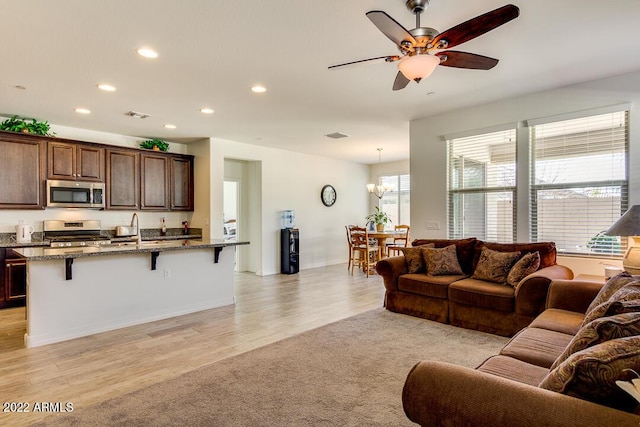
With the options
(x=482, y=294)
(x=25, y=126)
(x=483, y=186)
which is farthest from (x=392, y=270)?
(x=25, y=126)

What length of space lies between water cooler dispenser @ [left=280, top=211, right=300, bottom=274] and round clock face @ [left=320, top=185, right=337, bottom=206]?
133 cm

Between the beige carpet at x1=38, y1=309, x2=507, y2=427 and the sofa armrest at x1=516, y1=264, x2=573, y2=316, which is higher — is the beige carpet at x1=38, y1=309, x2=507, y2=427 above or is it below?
below

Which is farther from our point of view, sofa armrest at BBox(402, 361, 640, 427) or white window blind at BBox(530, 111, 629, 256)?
white window blind at BBox(530, 111, 629, 256)

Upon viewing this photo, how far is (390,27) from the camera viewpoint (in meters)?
2.19

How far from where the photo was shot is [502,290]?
11.9 feet

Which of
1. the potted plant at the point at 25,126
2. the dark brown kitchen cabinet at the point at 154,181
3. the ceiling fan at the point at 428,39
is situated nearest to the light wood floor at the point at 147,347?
the dark brown kitchen cabinet at the point at 154,181

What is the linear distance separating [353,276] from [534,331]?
16.2 feet

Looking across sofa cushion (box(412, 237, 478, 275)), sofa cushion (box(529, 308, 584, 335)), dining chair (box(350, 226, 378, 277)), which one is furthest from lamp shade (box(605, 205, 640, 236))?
dining chair (box(350, 226, 378, 277))

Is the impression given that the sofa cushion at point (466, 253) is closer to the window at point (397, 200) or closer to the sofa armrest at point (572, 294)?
the sofa armrest at point (572, 294)

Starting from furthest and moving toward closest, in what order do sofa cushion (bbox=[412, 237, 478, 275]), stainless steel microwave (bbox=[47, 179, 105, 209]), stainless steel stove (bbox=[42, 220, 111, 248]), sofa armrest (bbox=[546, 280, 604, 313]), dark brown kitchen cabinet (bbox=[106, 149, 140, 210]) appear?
dark brown kitchen cabinet (bbox=[106, 149, 140, 210]), stainless steel stove (bbox=[42, 220, 111, 248]), stainless steel microwave (bbox=[47, 179, 105, 209]), sofa cushion (bbox=[412, 237, 478, 275]), sofa armrest (bbox=[546, 280, 604, 313])

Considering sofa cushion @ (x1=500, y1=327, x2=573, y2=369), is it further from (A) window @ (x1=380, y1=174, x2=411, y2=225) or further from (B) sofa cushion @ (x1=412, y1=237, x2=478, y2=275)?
(A) window @ (x1=380, y1=174, x2=411, y2=225)

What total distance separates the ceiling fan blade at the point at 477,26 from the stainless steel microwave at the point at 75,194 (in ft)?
18.1

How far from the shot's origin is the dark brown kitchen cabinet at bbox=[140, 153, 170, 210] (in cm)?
631

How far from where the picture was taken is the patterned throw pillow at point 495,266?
3.89 metres
